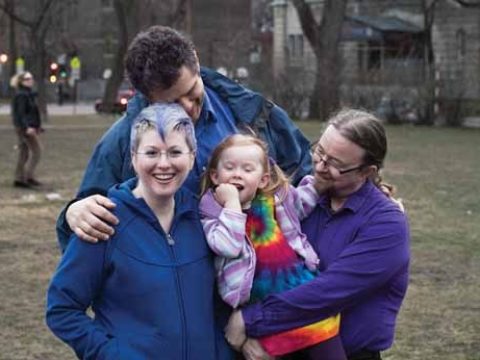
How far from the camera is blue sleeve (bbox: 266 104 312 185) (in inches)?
149

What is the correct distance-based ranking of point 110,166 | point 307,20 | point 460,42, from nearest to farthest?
point 110,166, point 307,20, point 460,42

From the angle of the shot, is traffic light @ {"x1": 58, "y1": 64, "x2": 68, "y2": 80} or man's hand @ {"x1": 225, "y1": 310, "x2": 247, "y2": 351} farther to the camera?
traffic light @ {"x1": 58, "y1": 64, "x2": 68, "y2": 80}

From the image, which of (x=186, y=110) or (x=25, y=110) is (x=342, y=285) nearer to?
(x=186, y=110)

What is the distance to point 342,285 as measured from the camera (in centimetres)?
321

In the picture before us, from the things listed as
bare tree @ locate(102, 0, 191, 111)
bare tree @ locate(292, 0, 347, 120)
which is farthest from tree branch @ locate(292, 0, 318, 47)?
bare tree @ locate(102, 0, 191, 111)

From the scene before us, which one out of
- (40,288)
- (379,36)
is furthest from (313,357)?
(379,36)

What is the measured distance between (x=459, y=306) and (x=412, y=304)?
38cm

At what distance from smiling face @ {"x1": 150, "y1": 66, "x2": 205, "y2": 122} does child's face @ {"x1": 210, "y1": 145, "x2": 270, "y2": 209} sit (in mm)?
224

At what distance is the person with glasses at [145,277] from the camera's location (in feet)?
10.2

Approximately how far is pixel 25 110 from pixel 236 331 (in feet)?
43.0

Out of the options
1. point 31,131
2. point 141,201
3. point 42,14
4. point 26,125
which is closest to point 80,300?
point 141,201

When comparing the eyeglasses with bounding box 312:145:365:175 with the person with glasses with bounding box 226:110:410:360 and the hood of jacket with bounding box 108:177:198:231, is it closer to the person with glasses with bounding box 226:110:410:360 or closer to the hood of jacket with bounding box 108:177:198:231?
the person with glasses with bounding box 226:110:410:360

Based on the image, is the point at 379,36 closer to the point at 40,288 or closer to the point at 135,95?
the point at 40,288

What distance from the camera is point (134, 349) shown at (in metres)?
3.12
